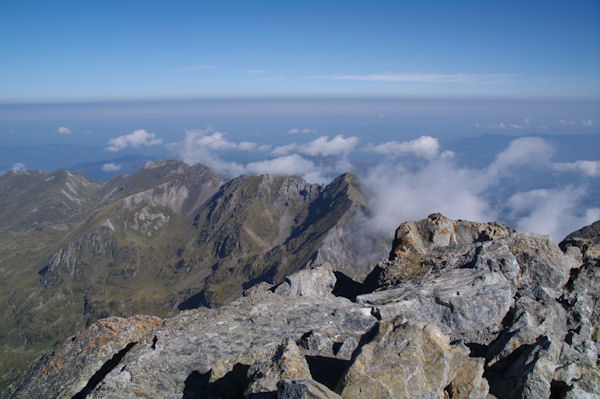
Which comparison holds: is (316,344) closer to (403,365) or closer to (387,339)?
(387,339)

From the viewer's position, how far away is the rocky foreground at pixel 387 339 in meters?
10.4

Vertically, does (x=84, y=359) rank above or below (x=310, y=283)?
above

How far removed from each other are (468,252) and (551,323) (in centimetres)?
755

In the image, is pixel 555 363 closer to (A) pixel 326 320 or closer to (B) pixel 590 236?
(A) pixel 326 320

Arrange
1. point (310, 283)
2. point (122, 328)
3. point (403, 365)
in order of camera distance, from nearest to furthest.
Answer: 1. point (403, 365)
2. point (122, 328)
3. point (310, 283)

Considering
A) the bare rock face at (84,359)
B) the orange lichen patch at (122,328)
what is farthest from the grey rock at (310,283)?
the bare rock face at (84,359)

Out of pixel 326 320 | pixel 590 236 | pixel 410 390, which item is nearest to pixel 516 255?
pixel 590 236

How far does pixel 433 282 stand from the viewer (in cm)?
2002

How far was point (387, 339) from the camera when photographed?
10.9m

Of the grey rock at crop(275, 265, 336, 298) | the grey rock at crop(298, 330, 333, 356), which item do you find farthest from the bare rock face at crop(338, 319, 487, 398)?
the grey rock at crop(275, 265, 336, 298)

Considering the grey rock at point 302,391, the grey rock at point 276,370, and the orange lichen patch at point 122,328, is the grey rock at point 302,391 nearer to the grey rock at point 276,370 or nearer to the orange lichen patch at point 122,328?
the grey rock at point 276,370

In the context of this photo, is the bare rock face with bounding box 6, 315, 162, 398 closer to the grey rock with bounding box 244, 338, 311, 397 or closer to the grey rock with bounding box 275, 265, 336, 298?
the grey rock with bounding box 244, 338, 311, 397

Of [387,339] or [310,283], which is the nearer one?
[387,339]

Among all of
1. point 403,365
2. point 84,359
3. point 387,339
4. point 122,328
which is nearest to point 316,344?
point 387,339
